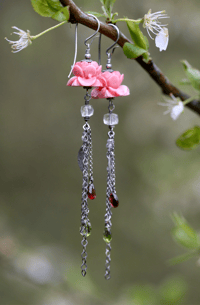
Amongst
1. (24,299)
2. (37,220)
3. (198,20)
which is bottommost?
(24,299)

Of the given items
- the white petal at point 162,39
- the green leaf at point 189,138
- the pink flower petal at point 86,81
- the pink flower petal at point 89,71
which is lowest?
the green leaf at point 189,138

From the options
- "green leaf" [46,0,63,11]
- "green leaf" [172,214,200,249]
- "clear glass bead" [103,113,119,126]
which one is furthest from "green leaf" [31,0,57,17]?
"green leaf" [172,214,200,249]

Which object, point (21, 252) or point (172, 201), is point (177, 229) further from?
point (21, 252)

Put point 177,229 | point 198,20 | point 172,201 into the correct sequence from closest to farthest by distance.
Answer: point 177,229, point 198,20, point 172,201

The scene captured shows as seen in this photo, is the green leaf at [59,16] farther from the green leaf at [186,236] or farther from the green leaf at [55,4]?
the green leaf at [186,236]

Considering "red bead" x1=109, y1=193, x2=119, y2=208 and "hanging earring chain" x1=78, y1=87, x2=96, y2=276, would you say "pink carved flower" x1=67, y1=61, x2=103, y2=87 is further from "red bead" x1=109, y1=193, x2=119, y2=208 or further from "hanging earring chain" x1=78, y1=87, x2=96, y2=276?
"red bead" x1=109, y1=193, x2=119, y2=208

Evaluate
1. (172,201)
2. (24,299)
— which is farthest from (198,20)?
(24,299)

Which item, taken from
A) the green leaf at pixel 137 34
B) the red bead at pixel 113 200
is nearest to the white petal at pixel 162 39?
the green leaf at pixel 137 34
